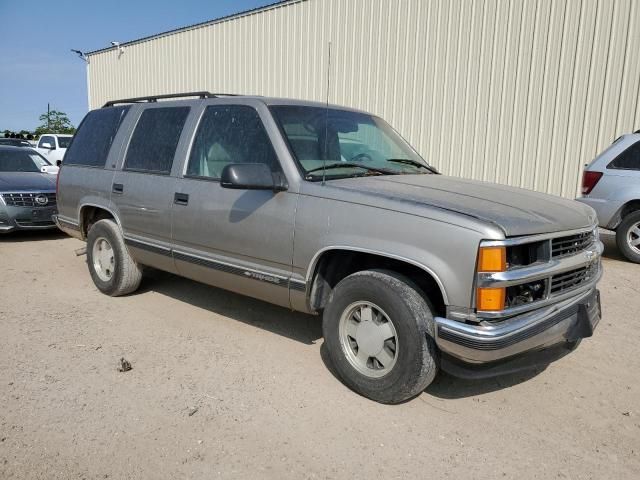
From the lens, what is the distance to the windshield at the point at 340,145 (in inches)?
146

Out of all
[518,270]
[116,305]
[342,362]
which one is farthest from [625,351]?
[116,305]

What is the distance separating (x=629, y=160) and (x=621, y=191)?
0.44m

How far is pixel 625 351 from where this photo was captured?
4.08 meters

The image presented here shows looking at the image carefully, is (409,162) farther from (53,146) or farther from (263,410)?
(53,146)

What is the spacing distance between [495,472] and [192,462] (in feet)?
4.93

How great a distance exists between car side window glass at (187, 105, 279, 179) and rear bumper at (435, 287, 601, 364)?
168 centimetres

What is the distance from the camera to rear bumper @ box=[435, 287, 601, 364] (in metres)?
2.69

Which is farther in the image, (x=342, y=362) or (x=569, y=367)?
(x=569, y=367)

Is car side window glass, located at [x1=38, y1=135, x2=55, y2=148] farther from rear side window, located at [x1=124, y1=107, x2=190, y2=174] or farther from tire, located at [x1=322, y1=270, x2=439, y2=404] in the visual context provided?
tire, located at [x1=322, y1=270, x2=439, y2=404]

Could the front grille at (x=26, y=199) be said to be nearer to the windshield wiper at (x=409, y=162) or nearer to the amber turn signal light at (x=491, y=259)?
the windshield wiper at (x=409, y=162)

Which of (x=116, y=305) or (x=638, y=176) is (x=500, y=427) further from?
(x=638, y=176)

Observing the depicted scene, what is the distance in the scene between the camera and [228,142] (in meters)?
4.06

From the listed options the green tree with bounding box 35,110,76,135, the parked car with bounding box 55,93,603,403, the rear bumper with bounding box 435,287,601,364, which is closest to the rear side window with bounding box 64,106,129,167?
the parked car with bounding box 55,93,603,403

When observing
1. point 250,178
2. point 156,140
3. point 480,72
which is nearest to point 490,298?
point 250,178
